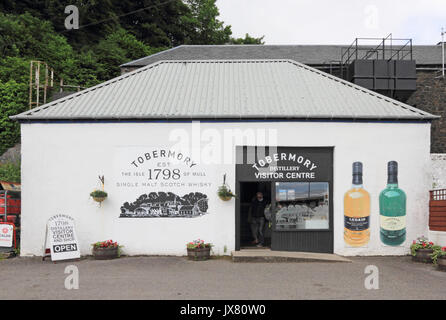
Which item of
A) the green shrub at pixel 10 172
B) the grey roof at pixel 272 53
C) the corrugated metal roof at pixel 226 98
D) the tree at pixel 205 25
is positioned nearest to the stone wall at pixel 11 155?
the green shrub at pixel 10 172

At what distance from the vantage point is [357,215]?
1136 cm

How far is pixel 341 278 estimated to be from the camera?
8.66 m

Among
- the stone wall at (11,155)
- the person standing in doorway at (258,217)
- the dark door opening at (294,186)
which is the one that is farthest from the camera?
the stone wall at (11,155)

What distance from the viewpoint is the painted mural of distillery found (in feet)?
37.5

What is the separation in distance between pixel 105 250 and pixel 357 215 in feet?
24.9

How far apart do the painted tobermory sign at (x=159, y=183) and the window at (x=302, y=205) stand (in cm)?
231

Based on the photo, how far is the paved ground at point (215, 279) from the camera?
7359mm

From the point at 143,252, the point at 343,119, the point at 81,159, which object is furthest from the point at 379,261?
the point at 81,159

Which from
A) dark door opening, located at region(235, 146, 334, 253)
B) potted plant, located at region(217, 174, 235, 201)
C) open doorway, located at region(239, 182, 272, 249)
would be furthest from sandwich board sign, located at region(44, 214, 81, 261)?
open doorway, located at region(239, 182, 272, 249)

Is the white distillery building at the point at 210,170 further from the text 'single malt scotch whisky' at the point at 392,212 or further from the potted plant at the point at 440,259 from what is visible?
the potted plant at the point at 440,259

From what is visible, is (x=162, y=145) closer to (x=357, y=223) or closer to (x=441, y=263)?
(x=357, y=223)

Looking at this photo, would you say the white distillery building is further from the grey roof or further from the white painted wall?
the grey roof

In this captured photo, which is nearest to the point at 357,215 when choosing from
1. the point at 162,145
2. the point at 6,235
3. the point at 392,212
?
the point at 392,212

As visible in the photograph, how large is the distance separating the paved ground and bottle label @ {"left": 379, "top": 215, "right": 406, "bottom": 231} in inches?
37.1
